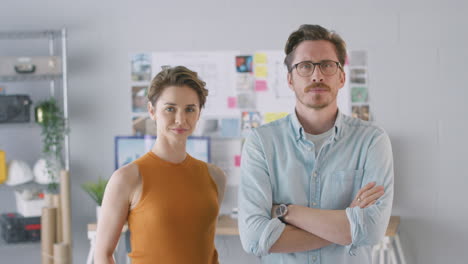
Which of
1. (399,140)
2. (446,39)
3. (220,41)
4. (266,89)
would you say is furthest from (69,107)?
(446,39)

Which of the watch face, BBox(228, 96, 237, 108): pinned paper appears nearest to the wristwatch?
the watch face

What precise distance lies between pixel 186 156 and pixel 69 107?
2462mm

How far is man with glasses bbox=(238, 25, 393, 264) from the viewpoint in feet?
5.53

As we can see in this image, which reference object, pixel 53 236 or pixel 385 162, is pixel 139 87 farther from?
pixel 385 162

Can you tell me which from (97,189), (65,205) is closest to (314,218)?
(97,189)

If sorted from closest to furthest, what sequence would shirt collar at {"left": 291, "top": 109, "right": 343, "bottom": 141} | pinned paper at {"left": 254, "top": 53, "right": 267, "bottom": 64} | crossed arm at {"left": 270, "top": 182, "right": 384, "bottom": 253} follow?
crossed arm at {"left": 270, "top": 182, "right": 384, "bottom": 253} < shirt collar at {"left": 291, "top": 109, "right": 343, "bottom": 141} < pinned paper at {"left": 254, "top": 53, "right": 267, "bottom": 64}

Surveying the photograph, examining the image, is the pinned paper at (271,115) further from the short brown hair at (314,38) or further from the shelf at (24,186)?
the short brown hair at (314,38)

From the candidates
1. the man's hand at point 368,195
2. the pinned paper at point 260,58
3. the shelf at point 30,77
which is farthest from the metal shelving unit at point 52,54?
the man's hand at point 368,195

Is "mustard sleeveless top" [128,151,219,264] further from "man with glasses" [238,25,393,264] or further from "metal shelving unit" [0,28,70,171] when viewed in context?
"metal shelving unit" [0,28,70,171]

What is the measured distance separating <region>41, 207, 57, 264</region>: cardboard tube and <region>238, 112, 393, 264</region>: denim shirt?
209 centimetres

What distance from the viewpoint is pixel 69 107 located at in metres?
3.89

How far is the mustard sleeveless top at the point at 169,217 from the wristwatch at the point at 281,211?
0.24 metres

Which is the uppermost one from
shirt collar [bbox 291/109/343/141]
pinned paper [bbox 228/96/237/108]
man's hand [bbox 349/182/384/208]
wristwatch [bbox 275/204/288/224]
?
pinned paper [bbox 228/96/237/108]

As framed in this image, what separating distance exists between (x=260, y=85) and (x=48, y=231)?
1716mm
